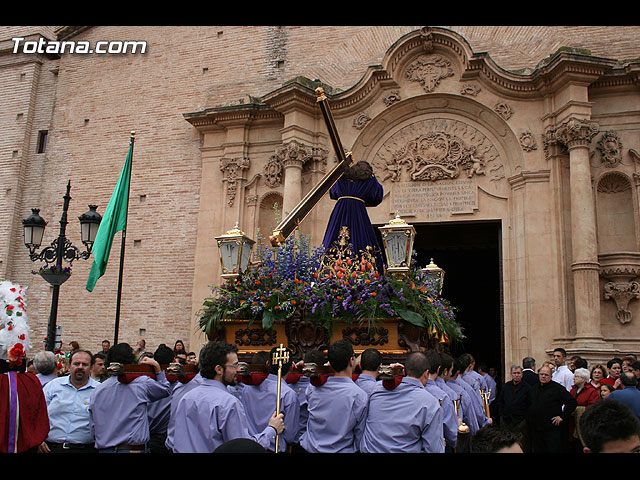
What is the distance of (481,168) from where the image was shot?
15.1 metres

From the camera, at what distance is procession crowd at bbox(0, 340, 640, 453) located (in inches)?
169

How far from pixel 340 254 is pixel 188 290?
31.7 feet

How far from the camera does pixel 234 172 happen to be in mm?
16609

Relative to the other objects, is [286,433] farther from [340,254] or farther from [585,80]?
[585,80]

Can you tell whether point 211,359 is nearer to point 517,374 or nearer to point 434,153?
point 517,374

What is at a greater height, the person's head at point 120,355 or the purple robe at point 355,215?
the purple robe at point 355,215

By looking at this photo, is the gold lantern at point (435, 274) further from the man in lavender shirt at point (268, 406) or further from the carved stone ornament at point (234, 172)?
the carved stone ornament at point (234, 172)

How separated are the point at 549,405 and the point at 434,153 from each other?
7.84 m

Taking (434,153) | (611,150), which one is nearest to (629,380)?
(611,150)

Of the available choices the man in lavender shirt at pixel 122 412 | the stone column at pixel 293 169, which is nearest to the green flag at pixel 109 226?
the stone column at pixel 293 169

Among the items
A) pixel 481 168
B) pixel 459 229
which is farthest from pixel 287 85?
pixel 459 229

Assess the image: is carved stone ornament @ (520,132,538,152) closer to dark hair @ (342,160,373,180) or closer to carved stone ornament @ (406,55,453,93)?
carved stone ornament @ (406,55,453,93)

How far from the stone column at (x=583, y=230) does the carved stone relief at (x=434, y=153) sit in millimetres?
1957

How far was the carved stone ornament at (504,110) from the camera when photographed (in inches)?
583
